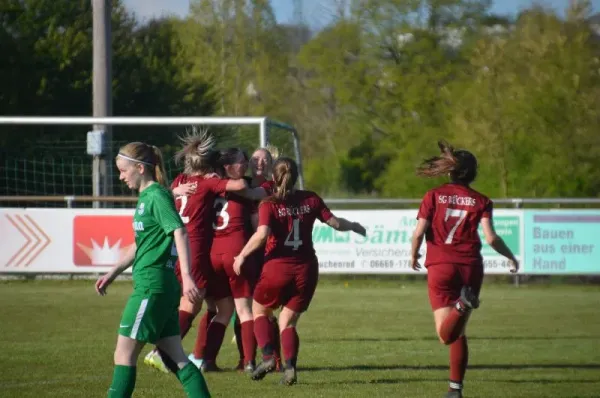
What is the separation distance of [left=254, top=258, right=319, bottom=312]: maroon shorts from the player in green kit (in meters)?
2.71

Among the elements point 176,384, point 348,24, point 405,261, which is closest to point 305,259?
point 176,384

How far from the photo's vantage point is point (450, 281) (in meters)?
8.59

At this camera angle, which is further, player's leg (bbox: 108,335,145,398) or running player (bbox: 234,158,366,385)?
running player (bbox: 234,158,366,385)

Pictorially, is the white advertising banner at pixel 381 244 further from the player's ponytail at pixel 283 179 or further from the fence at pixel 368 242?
the player's ponytail at pixel 283 179

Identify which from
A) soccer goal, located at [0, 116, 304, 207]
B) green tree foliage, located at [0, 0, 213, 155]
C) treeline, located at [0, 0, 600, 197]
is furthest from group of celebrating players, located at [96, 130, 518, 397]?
green tree foliage, located at [0, 0, 213, 155]

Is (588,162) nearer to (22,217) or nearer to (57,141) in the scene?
(57,141)

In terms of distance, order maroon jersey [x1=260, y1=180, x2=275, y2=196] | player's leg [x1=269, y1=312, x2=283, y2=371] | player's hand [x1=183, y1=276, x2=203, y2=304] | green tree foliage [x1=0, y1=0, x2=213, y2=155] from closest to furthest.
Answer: player's hand [x1=183, y1=276, x2=203, y2=304] < maroon jersey [x1=260, y1=180, x2=275, y2=196] < player's leg [x1=269, y1=312, x2=283, y2=371] < green tree foliage [x1=0, y1=0, x2=213, y2=155]

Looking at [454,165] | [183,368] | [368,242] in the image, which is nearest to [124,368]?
[183,368]

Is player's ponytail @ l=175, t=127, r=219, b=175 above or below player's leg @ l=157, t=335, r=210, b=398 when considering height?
above

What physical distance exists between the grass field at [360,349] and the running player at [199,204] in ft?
2.58

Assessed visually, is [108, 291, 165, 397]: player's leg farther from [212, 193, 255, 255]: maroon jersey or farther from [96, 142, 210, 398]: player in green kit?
[212, 193, 255, 255]: maroon jersey

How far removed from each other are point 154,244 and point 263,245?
279 centimetres

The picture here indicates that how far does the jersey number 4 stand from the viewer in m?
8.59

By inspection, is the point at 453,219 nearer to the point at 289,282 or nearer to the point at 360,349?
the point at 289,282
